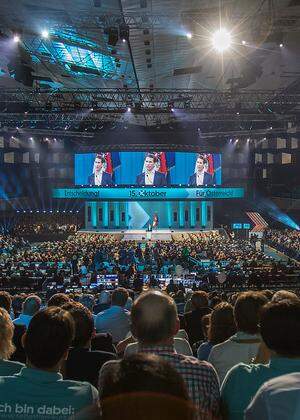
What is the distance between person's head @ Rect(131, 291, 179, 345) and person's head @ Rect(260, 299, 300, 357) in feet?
1.64

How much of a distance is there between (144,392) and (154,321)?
42.9 inches

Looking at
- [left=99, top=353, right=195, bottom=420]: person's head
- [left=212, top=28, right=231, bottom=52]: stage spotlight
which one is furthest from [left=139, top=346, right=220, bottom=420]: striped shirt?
[left=212, top=28, right=231, bottom=52]: stage spotlight

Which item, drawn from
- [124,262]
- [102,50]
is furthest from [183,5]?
[124,262]

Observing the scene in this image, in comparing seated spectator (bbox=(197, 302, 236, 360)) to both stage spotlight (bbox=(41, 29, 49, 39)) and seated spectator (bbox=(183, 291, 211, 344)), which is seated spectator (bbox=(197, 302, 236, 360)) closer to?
seated spectator (bbox=(183, 291, 211, 344))

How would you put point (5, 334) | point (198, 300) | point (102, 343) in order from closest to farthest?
point (5, 334) → point (102, 343) → point (198, 300)

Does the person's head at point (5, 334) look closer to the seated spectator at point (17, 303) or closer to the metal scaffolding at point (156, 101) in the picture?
the seated spectator at point (17, 303)

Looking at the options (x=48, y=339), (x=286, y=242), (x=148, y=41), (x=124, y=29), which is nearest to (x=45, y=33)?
(x=148, y=41)

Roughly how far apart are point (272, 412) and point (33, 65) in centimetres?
2723

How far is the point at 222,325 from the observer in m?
4.35

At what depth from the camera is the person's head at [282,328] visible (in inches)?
99.0

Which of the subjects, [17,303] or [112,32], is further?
[112,32]

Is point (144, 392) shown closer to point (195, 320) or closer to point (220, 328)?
point (220, 328)

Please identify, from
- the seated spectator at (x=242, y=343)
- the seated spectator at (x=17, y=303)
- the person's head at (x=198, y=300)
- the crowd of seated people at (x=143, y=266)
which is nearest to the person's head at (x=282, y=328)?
the seated spectator at (x=242, y=343)

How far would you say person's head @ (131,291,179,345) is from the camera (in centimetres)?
279
